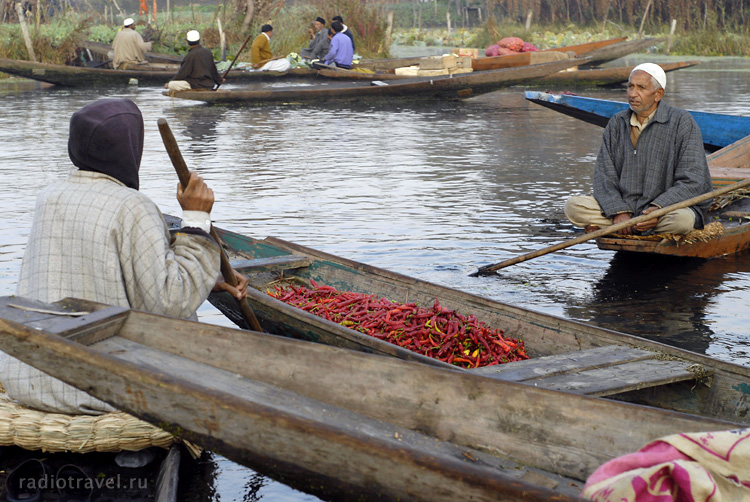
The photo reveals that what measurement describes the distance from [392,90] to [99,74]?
7147 mm

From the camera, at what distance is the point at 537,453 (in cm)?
251

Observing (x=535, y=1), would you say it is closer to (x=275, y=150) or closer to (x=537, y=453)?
(x=275, y=150)

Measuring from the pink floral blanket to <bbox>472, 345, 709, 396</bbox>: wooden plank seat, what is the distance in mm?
1062

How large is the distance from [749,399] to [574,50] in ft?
63.9

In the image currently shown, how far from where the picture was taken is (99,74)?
1891 centimetres

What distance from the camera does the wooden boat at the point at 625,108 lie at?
8820mm

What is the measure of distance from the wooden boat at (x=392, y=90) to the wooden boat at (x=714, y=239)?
Result: 912cm

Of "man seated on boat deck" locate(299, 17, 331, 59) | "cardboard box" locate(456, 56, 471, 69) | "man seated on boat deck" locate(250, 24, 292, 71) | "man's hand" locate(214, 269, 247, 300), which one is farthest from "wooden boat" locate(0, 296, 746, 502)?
"man seated on boat deck" locate(299, 17, 331, 59)

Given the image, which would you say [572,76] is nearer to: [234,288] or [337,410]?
[234,288]

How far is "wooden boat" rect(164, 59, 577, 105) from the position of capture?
51.0 feet

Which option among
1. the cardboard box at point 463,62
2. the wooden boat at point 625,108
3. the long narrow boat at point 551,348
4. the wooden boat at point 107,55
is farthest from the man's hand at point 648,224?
the wooden boat at point 107,55

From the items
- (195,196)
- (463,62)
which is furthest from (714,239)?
(463,62)

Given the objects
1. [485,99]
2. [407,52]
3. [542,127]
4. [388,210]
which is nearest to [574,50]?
[485,99]
